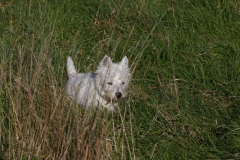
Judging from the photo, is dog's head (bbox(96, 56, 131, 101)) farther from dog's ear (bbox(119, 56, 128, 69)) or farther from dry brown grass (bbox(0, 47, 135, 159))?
dry brown grass (bbox(0, 47, 135, 159))

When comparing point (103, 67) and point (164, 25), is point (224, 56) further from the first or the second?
point (103, 67)

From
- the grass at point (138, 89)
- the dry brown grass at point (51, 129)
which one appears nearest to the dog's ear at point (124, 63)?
the grass at point (138, 89)

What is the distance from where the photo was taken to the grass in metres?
3.54

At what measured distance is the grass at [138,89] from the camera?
3.54 meters

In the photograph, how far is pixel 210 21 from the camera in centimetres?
610

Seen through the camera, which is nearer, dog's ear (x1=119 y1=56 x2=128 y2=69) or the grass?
the grass

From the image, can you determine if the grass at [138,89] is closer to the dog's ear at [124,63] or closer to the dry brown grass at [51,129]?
the dry brown grass at [51,129]

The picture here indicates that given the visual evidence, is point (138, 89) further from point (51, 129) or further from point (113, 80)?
point (51, 129)

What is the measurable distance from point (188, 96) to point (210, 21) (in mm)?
1605

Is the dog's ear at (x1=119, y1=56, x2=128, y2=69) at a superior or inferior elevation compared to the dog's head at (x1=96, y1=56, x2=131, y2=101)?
superior

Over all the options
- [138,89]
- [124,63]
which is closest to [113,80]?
[124,63]

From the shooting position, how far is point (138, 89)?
4746mm

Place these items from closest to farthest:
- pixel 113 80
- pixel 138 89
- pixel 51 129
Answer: pixel 51 129, pixel 138 89, pixel 113 80

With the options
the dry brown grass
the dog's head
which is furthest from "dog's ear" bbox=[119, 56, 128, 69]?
the dry brown grass
